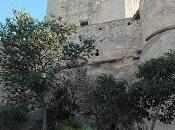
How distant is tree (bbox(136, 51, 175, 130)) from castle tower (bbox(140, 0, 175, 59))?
12.0 feet

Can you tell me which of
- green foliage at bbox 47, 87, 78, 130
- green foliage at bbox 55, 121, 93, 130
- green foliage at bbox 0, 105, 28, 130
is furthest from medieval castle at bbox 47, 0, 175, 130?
green foliage at bbox 0, 105, 28, 130

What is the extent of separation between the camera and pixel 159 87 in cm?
1155

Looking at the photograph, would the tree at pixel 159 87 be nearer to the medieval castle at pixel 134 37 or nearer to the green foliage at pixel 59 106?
the medieval castle at pixel 134 37

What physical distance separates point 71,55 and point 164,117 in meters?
3.60

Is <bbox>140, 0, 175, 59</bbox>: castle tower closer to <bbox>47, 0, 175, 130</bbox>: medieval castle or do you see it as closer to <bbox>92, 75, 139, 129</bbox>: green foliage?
<bbox>47, 0, 175, 130</bbox>: medieval castle

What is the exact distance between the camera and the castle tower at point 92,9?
23.4 meters

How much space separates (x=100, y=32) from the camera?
18.6 meters

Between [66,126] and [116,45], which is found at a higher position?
[116,45]

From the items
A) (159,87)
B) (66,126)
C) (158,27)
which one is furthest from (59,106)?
(158,27)

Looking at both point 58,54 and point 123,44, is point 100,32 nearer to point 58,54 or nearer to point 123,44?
point 123,44

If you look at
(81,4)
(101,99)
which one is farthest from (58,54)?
(81,4)

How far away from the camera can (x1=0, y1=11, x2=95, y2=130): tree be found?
13312 mm

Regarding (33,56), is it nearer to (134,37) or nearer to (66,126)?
(66,126)

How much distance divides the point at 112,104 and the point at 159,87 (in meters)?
1.22
